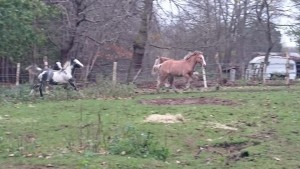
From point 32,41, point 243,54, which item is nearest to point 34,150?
point 32,41

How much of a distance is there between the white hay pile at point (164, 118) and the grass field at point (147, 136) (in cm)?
17

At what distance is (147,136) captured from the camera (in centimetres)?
1079

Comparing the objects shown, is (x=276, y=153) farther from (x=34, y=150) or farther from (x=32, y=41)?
(x=32, y=41)

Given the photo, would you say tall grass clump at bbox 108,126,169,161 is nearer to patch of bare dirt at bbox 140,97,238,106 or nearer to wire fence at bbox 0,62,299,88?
patch of bare dirt at bbox 140,97,238,106

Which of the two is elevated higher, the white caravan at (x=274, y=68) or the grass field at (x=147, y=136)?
the white caravan at (x=274, y=68)

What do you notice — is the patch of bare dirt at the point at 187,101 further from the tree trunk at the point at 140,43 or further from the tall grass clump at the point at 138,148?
the tree trunk at the point at 140,43

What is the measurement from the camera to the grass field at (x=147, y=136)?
34.4ft

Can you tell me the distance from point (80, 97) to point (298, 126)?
846 cm

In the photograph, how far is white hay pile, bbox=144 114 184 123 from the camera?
14.4m

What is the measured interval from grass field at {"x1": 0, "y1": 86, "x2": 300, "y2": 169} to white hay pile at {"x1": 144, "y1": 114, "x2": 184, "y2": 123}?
171mm

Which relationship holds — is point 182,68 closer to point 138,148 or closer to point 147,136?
point 147,136

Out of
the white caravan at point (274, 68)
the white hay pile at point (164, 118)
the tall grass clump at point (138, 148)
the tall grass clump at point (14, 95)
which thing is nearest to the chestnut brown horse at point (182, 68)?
the tall grass clump at point (14, 95)

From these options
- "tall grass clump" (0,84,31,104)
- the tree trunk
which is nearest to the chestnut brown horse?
the tree trunk

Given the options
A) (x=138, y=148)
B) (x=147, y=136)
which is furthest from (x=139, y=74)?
(x=138, y=148)
